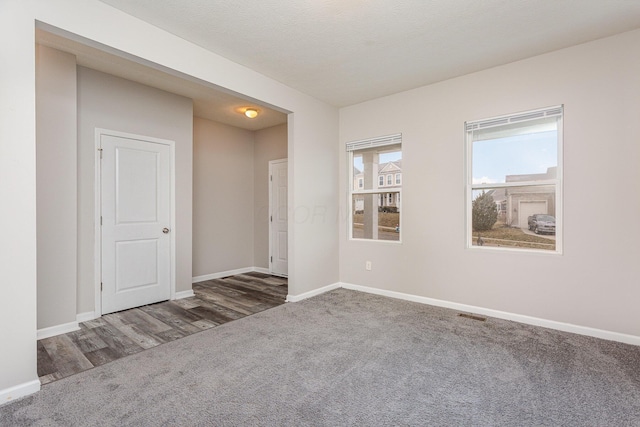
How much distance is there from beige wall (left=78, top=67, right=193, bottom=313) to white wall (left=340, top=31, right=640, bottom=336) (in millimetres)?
2715

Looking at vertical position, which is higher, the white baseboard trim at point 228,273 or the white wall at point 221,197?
the white wall at point 221,197

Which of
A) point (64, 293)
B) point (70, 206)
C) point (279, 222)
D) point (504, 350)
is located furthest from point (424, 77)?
point (64, 293)

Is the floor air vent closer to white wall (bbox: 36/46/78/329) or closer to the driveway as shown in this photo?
the driveway

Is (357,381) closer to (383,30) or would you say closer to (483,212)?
(483,212)

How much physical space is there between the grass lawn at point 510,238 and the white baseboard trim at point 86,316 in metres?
4.37

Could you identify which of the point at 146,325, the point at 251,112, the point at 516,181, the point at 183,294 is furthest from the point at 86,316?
the point at 516,181

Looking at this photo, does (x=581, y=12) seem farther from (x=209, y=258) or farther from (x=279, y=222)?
(x=209, y=258)

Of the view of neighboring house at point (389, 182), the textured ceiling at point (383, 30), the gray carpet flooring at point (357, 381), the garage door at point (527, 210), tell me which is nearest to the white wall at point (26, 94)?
the textured ceiling at point (383, 30)

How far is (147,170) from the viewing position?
12.6 feet

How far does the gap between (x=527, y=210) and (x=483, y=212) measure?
418 millimetres

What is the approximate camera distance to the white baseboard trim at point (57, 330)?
284 cm

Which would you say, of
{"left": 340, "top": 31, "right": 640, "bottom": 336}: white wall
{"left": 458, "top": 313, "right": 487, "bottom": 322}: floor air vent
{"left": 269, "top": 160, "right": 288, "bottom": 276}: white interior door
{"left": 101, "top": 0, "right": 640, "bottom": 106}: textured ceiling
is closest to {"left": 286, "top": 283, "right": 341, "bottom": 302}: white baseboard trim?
{"left": 340, "top": 31, "right": 640, "bottom": 336}: white wall

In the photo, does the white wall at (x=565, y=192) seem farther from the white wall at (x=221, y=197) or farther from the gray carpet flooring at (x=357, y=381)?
the white wall at (x=221, y=197)

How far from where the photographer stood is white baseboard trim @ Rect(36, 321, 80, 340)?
9.32 ft
